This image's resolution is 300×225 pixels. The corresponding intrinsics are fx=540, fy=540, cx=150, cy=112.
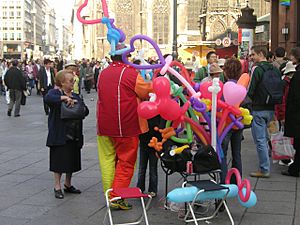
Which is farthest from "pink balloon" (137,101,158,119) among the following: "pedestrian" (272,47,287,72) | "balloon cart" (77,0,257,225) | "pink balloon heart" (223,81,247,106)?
"pedestrian" (272,47,287,72)

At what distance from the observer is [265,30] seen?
27188 millimetres

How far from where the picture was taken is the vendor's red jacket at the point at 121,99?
6102mm

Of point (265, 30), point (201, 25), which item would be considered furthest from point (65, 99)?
point (201, 25)

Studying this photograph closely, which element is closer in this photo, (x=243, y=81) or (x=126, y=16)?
(x=243, y=81)

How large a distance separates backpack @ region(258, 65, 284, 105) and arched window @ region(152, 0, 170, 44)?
210 feet

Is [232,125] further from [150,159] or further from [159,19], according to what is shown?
[159,19]

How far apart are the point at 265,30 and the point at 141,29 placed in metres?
46.3

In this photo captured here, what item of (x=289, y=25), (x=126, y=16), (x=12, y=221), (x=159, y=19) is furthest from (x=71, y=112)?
Answer: (x=126, y=16)

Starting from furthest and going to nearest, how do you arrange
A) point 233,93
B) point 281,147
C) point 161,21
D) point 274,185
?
1. point 161,21
2. point 281,147
3. point 274,185
4. point 233,93

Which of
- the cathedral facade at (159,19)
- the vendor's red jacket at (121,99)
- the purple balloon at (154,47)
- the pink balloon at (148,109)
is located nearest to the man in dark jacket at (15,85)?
the vendor's red jacket at (121,99)

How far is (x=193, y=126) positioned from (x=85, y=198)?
1.95 meters

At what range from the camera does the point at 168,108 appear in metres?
5.45

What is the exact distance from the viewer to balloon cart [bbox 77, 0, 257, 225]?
5453mm

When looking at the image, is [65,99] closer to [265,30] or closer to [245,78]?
[245,78]
